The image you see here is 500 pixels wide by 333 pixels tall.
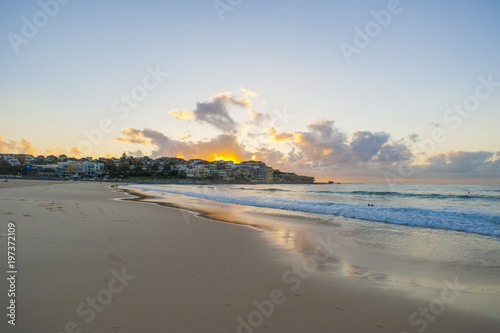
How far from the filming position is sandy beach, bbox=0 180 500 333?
9.87ft

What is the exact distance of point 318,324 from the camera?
3.06m

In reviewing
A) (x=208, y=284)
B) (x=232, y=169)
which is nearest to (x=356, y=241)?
(x=208, y=284)

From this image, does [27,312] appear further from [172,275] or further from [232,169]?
[232,169]

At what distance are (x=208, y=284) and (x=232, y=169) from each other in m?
154

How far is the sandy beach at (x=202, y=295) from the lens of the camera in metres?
3.01
